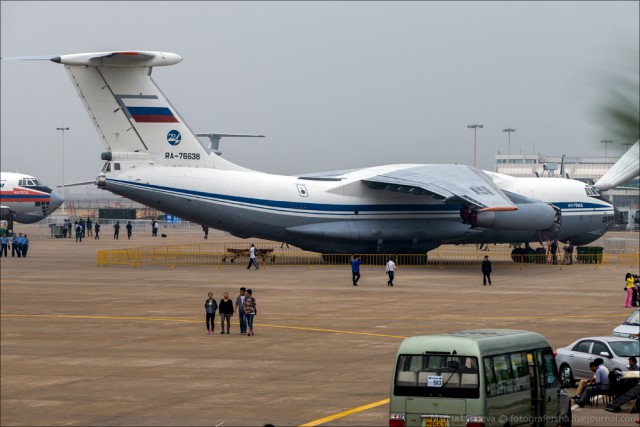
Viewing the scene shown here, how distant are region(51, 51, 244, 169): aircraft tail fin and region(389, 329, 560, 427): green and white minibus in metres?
34.3

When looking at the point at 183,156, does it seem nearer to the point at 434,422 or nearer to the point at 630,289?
the point at 630,289

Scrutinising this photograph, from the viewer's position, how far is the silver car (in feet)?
83.4

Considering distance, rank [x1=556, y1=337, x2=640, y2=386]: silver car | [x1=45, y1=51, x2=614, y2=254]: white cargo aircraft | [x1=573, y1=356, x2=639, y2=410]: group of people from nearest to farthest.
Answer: [x1=573, y1=356, x2=639, y2=410]: group of people, [x1=556, y1=337, x2=640, y2=386]: silver car, [x1=45, y1=51, x2=614, y2=254]: white cargo aircraft

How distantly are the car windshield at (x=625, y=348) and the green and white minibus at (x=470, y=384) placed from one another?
6.27 metres

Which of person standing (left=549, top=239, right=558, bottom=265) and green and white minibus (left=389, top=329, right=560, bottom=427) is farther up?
person standing (left=549, top=239, right=558, bottom=265)

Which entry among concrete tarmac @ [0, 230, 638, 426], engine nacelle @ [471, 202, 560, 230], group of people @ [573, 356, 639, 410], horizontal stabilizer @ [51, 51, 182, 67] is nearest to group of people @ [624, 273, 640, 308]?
concrete tarmac @ [0, 230, 638, 426]

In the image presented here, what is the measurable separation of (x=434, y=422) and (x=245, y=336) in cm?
1520

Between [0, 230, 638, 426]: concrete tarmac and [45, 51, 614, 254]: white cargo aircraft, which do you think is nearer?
[0, 230, 638, 426]: concrete tarmac

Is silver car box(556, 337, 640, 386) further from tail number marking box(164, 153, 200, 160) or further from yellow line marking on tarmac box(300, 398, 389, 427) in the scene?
tail number marking box(164, 153, 200, 160)

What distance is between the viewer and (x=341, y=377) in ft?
82.1

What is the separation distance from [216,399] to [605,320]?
19061mm

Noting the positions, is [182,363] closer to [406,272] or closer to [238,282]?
[238,282]

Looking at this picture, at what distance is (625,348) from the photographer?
25938mm

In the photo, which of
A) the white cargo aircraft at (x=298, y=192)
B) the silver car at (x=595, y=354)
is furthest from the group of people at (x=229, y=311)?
the white cargo aircraft at (x=298, y=192)
